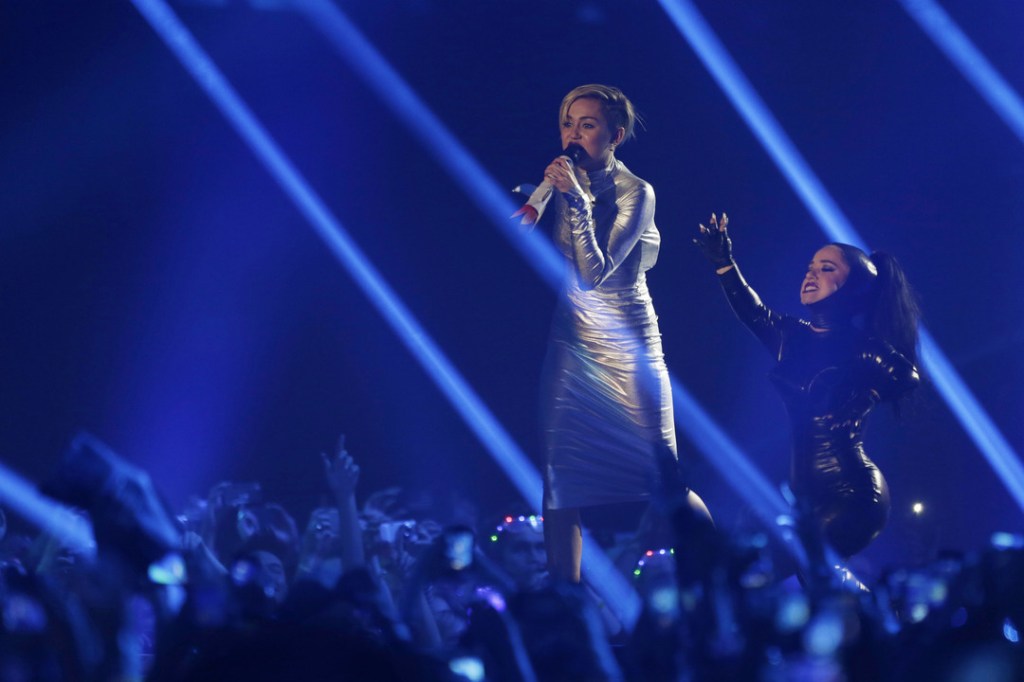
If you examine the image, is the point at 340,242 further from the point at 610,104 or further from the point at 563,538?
the point at 563,538

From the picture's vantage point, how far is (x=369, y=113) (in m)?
6.64

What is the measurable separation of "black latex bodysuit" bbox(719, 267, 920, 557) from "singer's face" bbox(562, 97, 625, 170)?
110cm

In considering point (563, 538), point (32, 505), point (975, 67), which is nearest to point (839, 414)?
point (563, 538)

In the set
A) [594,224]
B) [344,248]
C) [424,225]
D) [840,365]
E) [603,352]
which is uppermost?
[344,248]

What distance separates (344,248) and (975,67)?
13.5ft

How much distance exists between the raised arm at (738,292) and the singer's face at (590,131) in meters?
0.54

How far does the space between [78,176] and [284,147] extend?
1087 millimetres

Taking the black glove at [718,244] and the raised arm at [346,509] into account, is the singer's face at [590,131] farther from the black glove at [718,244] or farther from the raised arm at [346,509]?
the raised arm at [346,509]

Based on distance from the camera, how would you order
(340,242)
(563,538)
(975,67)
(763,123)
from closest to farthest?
(563,538), (340,242), (763,123), (975,67)

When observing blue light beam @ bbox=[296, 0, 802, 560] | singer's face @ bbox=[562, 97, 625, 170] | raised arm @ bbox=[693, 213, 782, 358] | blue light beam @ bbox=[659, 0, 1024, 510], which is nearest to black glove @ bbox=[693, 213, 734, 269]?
raised arm @ bbox=[693, 213, 782, 358]

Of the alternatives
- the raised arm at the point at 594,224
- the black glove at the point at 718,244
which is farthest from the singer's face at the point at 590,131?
the black glove at the point at 718,244

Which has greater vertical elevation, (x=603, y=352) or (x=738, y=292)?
(x=603, y=352)

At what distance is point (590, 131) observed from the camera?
505 centimetres

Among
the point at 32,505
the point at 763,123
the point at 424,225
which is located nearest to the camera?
the point at 32,505
